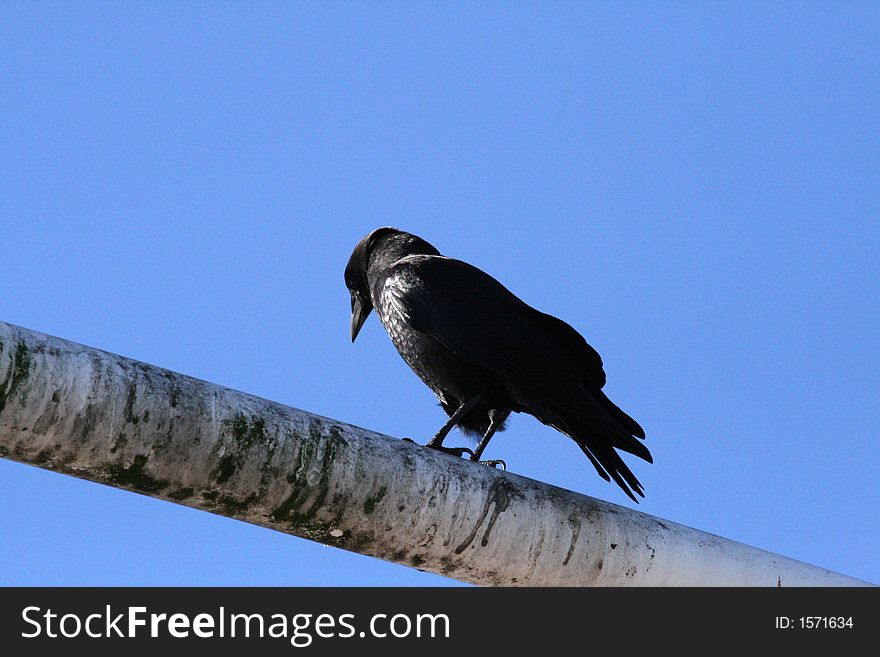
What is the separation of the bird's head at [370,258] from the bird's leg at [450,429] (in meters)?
0.97

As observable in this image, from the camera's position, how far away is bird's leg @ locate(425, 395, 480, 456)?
4805 mm

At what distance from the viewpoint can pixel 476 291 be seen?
4.92 metres

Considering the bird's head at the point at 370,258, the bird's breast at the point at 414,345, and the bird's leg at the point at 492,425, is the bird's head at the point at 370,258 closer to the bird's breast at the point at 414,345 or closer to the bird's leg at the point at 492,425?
the bird's breast at the point at 414,345

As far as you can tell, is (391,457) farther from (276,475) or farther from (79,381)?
(79,381)

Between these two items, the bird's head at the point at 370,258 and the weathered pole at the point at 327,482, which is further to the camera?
the bird's head at the point at 370,258

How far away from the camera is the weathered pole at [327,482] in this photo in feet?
8.95

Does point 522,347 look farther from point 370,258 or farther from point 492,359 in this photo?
point 370,258

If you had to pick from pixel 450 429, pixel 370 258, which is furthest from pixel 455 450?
pixel 370 258

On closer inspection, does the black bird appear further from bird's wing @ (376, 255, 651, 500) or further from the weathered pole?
the weathered pole

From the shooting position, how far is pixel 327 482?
10.2 ft

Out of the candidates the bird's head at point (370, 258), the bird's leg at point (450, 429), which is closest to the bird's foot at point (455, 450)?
the bird's leg at point (450, 429)

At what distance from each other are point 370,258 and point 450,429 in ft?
4.35
